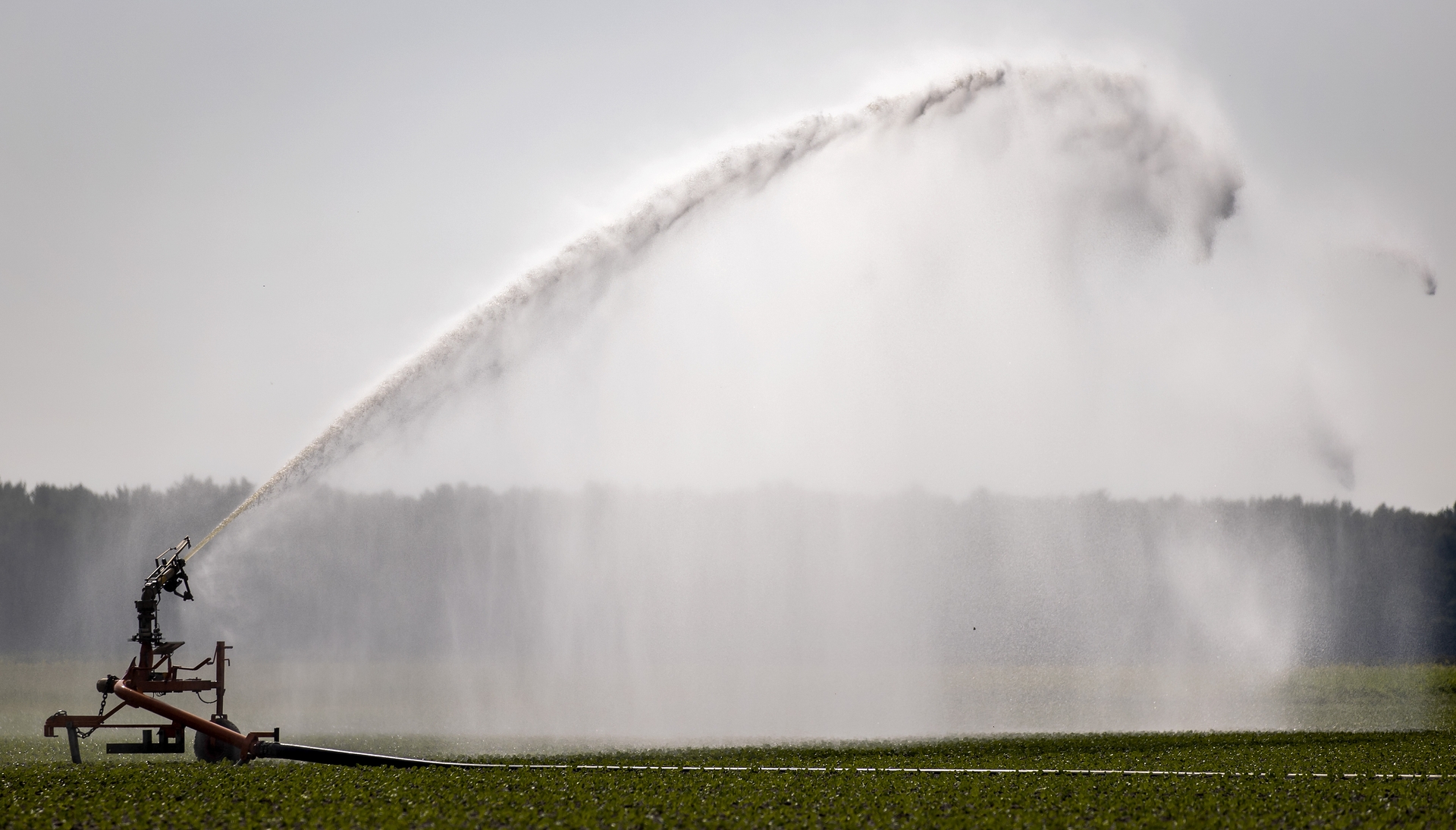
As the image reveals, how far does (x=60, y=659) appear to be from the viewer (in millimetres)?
59250

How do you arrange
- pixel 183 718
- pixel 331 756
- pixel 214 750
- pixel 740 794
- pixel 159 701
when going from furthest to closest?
pixel 214 750, pixel 159 701, pixel 331 756, pixel 183 718, pixel 740 794

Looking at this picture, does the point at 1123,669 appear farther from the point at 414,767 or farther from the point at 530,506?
the point at 414,767

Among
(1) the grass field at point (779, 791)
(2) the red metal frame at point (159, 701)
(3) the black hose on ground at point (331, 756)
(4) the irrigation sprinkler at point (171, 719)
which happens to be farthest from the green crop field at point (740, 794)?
(2) the red metal frame at point (159, 701)

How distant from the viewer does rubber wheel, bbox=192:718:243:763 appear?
76.1 feet

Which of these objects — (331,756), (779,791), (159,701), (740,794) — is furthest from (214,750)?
(779,791)

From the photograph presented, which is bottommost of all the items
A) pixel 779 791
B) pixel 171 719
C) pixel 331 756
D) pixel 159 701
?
pixel 779 791

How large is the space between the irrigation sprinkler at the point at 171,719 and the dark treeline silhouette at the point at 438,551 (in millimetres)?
2118

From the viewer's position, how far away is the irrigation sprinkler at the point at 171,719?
22.8 metres

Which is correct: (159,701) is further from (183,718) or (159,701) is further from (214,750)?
(214,750)

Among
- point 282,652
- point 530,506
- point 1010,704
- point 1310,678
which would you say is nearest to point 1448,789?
point 1010,704

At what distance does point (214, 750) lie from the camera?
2336 cm

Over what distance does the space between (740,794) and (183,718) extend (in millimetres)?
12700

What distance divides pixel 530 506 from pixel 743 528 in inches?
371

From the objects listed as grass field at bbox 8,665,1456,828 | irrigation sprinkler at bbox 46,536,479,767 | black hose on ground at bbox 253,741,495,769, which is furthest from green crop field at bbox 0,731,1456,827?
irrigation sprinkler at bbox 46,536,479,767
